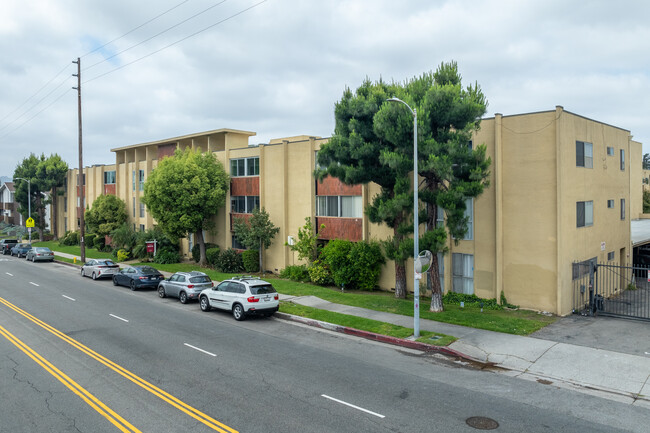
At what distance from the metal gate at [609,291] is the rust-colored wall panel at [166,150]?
35.1 metres

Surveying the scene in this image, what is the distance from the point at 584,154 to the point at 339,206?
12884mm

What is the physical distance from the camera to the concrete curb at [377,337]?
1459 cm

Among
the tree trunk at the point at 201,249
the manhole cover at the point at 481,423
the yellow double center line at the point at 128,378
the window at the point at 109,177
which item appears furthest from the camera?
the window at the point at 109,177

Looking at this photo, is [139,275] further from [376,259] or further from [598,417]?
[598,417]

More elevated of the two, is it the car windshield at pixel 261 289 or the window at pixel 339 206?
the window at pixel 339 206

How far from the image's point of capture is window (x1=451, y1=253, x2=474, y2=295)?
72.8ft

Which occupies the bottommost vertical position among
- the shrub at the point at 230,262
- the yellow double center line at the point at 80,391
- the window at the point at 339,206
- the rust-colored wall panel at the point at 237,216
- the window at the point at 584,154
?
the yellow double center line at the point at 80,391

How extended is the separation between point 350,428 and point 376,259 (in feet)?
54.2

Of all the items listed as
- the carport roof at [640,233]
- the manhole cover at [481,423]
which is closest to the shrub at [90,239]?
the carport roof at [640,233]

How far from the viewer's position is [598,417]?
32.5ft

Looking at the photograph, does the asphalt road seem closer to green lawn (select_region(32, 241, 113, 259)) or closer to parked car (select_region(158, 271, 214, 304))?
parked car (select_region(158, 271, 214, 304))

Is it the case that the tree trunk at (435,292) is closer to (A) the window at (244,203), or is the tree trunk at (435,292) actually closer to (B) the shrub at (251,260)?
(B) the shrub at (251,260)

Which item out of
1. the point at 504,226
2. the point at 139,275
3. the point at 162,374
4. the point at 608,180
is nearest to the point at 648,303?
the point at 608,180

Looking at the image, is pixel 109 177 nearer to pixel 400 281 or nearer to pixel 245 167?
pixel 245 167
